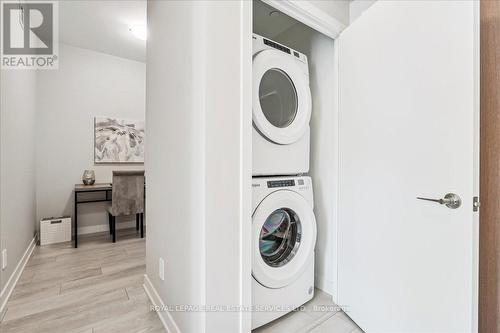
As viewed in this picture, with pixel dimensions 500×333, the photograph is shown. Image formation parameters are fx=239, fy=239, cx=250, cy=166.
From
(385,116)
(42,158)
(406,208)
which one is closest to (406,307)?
(406,208)

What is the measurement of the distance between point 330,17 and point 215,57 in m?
1.00

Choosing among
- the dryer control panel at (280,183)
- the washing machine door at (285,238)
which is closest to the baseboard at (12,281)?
the washing machine door at (285,238)

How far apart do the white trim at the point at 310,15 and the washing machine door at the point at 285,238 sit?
1076 millimetres

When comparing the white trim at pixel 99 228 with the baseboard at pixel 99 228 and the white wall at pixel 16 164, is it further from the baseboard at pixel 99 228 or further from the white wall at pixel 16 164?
the white wall at pixel 16 164

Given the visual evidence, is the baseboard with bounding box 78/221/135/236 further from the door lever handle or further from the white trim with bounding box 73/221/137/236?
the door lever handle

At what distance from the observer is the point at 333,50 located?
1.74 m

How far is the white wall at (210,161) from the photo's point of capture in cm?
102

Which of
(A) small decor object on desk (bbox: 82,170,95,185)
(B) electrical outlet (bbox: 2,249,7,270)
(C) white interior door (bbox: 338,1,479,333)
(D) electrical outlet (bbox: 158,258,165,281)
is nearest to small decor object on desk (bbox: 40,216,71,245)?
(A) small decor object on desk (bbox: 82,170,95,185)

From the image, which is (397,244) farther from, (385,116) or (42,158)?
(42,158)

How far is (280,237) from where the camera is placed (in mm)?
1646

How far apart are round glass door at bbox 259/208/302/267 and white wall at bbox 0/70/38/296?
1777 millimetres

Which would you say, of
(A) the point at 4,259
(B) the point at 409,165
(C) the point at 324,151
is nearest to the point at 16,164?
(A) the point at 4,259

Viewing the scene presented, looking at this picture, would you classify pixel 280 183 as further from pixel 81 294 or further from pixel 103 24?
pixel 103 24

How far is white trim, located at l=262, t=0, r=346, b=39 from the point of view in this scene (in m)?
1.37
